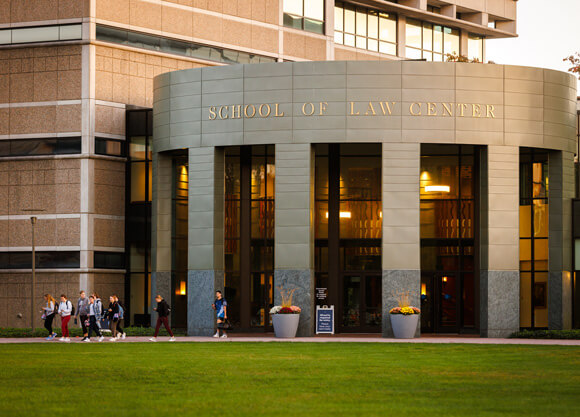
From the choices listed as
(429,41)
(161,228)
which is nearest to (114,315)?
(161,228)

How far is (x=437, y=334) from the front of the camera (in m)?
43.6

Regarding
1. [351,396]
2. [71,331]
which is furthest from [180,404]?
[71,331]

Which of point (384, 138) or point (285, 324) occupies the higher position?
point (384, 138)

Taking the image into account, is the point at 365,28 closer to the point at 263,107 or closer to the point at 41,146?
the point at 41,146

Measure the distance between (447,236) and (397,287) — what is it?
5322 millimetres

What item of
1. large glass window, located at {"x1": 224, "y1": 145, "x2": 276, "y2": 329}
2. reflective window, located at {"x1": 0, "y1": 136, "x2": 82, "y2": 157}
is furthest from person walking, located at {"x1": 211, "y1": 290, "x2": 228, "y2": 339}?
Answer: reflective window, located at {"x1": 0, "y1": 136, "x2": 82, "y2": 157}

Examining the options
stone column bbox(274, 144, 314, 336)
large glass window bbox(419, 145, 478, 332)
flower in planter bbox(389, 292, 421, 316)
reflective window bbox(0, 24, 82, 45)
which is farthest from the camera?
reflective window bbox(0, 24, 82, 45)

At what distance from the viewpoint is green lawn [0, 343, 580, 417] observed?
1756 cm

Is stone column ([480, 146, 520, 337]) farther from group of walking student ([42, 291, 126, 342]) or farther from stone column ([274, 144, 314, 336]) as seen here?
group of walking student ([42, 291, 126, 342])

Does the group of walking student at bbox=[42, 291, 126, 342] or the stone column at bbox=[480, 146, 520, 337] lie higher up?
the stone column at bbox=[480, 146, 520, 337]

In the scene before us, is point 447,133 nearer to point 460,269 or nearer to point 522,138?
point 522,138

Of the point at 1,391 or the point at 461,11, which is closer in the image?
the point at 1,391

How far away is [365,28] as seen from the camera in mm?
67312

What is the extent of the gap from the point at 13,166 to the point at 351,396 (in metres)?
33.6
